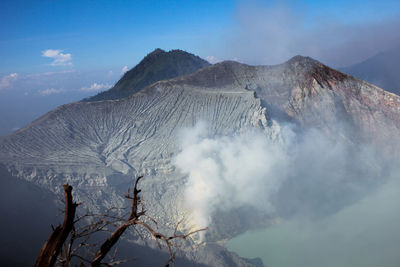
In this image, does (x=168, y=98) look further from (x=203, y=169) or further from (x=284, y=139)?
(x=284, y=139)

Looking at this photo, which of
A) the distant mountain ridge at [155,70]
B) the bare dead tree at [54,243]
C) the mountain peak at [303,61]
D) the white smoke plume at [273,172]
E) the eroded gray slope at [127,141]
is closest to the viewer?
the bare dead tree at [54,243]

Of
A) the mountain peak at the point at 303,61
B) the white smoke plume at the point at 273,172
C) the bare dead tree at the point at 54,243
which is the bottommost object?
the white smoke plume at the point at 273,172

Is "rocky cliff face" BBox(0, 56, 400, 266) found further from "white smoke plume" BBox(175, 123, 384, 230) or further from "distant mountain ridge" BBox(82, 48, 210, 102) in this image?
"distant mountain ridge" BBox(82, 48, 210, 102)

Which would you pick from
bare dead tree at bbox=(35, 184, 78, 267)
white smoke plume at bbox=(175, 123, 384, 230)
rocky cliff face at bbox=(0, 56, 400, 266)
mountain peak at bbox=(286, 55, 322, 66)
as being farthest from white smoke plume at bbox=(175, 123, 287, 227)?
bare dead tree at bbox=(35, 184, 78, 267)

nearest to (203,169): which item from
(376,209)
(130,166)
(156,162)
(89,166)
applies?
(156,162)

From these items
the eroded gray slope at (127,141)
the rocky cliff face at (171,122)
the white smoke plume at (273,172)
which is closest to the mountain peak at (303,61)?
the rocky cliff face at (171,122)

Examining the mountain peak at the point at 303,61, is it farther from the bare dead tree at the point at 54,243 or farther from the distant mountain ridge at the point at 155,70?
the bare dead tree at the point at 54,243
